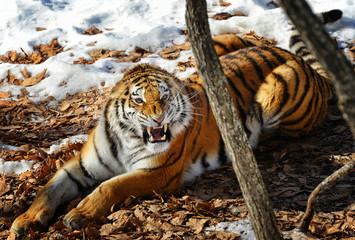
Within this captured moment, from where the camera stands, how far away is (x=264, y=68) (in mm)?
4141

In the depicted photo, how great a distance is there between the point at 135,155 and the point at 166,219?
0.68 metres

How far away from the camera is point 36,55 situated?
6.09 m

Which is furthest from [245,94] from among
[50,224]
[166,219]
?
[50,224]

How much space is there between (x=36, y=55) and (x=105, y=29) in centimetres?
133

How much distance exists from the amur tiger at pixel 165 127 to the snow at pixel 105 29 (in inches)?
60.0

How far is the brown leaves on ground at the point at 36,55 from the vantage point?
6.02 meters

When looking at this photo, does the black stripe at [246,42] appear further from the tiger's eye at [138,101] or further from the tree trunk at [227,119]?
the tree trunk at [227,119]

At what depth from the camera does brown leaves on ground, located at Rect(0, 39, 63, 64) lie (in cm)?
602

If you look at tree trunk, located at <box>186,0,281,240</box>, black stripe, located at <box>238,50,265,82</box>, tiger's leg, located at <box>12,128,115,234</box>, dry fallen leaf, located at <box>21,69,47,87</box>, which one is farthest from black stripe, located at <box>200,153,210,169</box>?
dry fallen leaf, located at <box>21,69,47,87</box>

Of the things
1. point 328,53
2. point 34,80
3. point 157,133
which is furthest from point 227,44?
point 328,53

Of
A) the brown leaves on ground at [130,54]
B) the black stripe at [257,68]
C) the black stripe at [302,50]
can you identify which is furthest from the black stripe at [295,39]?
the brown leaves on ground at [130,54]

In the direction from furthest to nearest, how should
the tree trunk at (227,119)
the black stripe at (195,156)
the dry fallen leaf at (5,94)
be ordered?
the dry fallen leaf at (5,94), the black stripe at (195,156), the tree trunk at (227,119)

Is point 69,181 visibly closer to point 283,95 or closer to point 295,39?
point 283,95

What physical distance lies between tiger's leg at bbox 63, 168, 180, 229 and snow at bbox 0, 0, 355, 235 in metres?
2.42
